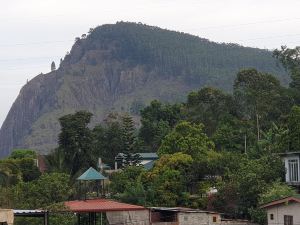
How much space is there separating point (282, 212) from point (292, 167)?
719 cm

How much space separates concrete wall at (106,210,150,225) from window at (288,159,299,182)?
9.36 m

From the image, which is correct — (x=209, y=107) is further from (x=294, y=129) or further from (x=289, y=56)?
(x=294, y=129)

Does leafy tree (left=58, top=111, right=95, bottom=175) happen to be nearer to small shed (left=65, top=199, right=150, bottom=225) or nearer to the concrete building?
small shed (left=65, top=199, right=150, bottom=225)

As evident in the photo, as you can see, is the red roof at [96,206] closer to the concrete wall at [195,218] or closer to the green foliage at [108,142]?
the concrete wall at [195,218]

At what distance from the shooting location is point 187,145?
175 ft

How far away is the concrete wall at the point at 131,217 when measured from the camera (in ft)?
135

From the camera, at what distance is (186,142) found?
53.8m

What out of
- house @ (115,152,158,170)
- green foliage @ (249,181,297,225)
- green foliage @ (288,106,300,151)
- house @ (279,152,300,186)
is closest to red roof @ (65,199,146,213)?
green foliage @ (249,181,297,225)

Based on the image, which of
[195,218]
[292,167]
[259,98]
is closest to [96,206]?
[195,218]

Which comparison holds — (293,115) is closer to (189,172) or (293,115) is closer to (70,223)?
(189,172)

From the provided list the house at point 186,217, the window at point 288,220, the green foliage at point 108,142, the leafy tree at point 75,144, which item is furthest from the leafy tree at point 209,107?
the window at point 288,220

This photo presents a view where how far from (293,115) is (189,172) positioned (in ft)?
27.6

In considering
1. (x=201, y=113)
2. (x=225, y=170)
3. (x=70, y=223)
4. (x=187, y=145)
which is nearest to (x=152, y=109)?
Answer: (x=201, y=113)

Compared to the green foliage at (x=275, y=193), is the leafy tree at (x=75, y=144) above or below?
above
